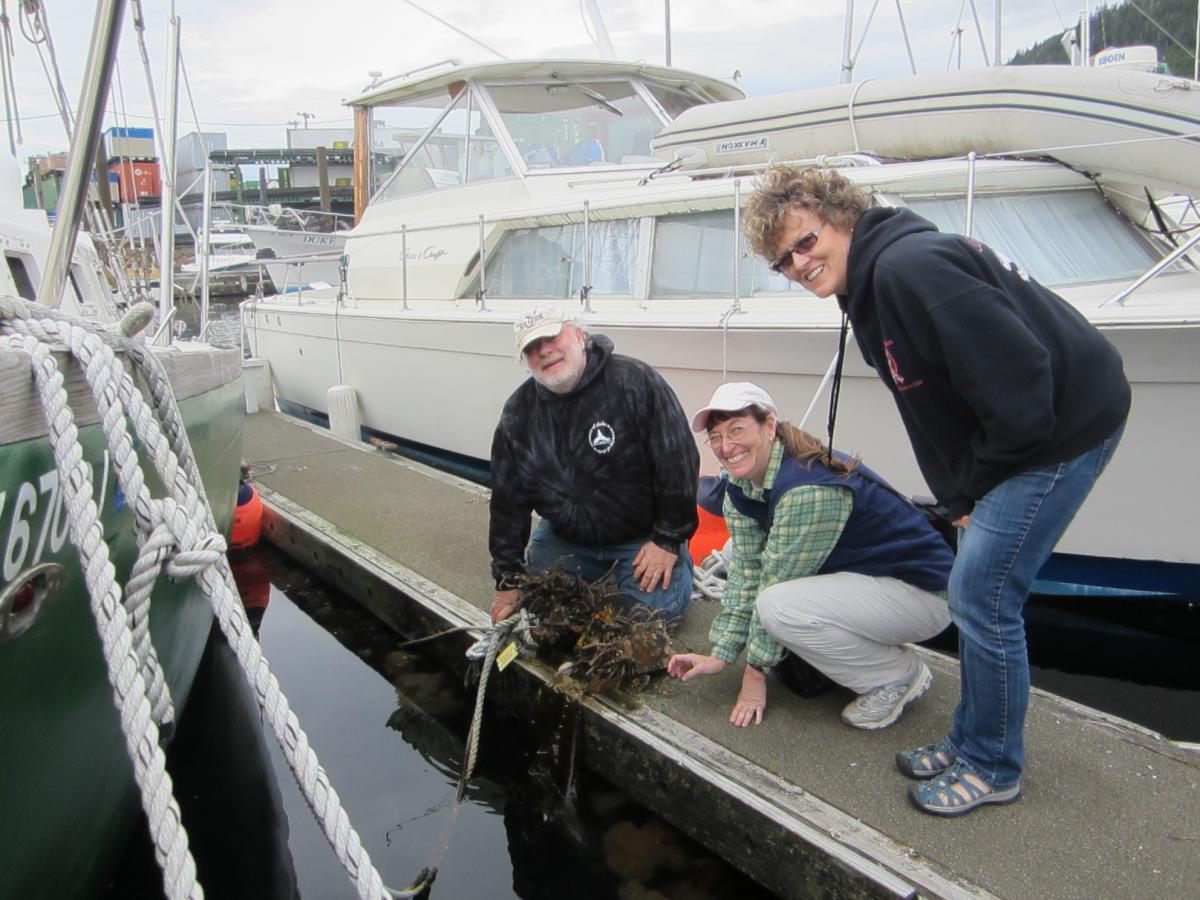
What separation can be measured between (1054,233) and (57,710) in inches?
210

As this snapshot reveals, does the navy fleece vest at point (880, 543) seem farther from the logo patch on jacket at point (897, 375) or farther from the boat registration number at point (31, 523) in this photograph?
the boat registration number at point (31, 523)

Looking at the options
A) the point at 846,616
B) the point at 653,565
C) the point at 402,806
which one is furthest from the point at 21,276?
the point at 846,616

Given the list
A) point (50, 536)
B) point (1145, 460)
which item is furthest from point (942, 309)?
point (1145, 460)

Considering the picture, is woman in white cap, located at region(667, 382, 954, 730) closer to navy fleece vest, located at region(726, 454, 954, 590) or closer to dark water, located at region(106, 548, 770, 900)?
navy fleece vest, located at region(726, 454, 954, 590)

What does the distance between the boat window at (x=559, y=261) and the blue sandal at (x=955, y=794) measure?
168 inches

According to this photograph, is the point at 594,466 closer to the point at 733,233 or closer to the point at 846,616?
the point at 846,616

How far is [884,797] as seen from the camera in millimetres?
2584

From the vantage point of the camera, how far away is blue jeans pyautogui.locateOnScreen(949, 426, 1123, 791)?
221cm

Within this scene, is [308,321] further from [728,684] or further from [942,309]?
[942,309]

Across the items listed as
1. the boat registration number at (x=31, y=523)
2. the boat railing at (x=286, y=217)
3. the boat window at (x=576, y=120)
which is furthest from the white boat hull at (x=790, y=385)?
the boat railing at (x=286, y=217)

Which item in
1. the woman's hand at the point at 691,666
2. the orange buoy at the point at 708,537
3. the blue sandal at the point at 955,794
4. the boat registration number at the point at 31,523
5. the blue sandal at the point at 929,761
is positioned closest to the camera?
the boat registration number at the point at 31,523

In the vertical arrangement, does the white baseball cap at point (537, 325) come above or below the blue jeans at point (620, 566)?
above

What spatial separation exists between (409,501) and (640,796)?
337 centimetres

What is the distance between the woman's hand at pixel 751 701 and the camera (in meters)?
3.02
